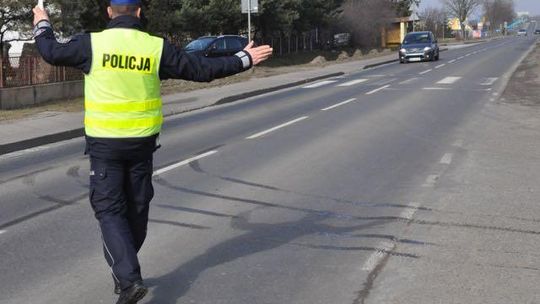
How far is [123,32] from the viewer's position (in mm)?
3965

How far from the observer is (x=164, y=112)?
1633 cm

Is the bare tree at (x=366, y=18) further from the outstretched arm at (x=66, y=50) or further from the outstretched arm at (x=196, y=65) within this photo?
the outstretched arm at (x=66, y=50)

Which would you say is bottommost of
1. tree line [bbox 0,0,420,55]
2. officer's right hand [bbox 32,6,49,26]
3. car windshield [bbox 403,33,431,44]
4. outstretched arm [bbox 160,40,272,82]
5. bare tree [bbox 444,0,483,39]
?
outstretched arm [bbox 160,40,272,82]

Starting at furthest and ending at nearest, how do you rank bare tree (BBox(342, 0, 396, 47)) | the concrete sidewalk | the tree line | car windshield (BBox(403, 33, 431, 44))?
1. bare tree (BBox(342, 0, 396, 47))
2. car windshield (BBox(403, 33, 431, 44))
3. the tree line
4. the concrete sidewalk

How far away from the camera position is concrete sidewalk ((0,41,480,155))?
11.9 meters

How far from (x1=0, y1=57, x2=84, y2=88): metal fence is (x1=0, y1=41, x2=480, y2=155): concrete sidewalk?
206cm

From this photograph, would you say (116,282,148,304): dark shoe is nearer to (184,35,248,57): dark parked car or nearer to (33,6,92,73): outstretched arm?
(33,6,92,73): outstretched arm

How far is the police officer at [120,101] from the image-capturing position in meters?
3.94

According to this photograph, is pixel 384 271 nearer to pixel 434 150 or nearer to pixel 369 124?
pixel 434 150

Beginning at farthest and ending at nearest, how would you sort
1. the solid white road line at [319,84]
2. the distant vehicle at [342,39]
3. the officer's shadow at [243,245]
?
the distant vehicle at [342,39], the solid white road line at [319,84], the officer's shadow at [243,245]

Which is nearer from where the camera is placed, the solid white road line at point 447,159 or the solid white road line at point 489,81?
the solid white road line at point 447,159

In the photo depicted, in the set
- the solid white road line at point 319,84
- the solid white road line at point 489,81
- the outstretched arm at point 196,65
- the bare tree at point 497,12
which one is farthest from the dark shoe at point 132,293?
the bare tree at point 497,12

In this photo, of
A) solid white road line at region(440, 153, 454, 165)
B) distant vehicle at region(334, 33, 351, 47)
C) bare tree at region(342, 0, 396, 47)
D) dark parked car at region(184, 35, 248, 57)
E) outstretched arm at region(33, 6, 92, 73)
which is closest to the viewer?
outstretched arm at region(33, 6, 92, 73)

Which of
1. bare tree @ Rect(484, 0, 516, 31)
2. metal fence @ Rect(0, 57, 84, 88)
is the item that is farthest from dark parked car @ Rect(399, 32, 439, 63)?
bare tree @ Rect(484, 0, 516, 31)
